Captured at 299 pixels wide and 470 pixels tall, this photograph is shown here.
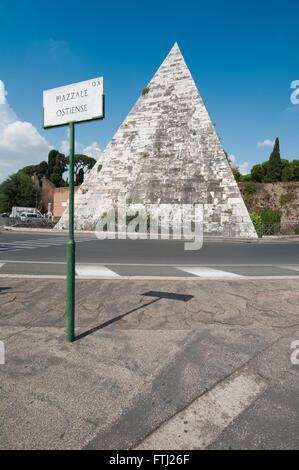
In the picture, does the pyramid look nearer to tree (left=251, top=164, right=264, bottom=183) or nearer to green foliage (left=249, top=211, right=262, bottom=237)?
green foliage (left=249, top=211, right=262, bottom=237)

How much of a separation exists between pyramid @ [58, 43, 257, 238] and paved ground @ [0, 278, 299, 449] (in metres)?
18.7

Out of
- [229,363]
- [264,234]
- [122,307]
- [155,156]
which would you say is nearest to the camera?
Answer: [229,363]

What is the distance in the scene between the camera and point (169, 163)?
24281 millimetres

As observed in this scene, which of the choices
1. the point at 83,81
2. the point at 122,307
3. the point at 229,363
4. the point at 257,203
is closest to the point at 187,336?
the point at 229,363

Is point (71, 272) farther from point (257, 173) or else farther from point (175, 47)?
point (257, 173)

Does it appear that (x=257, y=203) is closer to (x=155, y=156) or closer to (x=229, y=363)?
(x=155, y=156)

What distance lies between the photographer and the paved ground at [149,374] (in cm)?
167

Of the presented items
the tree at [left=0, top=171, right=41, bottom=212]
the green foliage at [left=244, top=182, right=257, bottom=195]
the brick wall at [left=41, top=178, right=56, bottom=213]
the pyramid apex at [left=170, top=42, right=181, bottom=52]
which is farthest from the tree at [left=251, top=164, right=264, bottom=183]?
the tree at [left=0, top=171, right=41, bottom=212]

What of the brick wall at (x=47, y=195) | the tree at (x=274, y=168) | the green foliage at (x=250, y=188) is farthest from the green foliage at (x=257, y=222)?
the brick wall at (x=47, y=195)

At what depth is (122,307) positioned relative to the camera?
3934mm

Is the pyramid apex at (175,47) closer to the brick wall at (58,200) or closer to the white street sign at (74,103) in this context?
the white street sign at (74,103)

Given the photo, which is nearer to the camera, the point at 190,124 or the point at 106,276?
the point at 106,276

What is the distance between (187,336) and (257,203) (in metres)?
32.4
